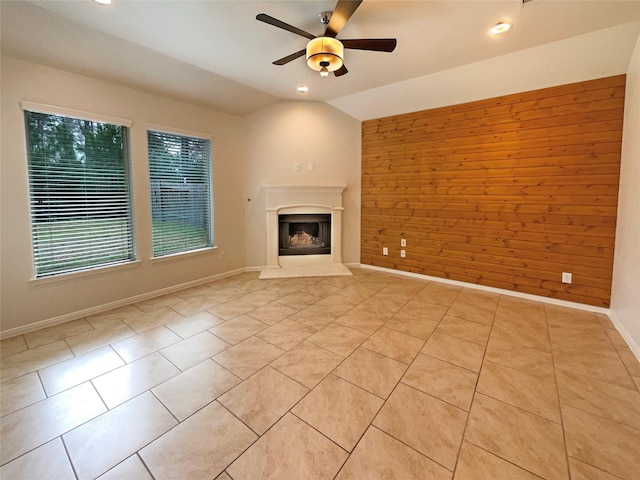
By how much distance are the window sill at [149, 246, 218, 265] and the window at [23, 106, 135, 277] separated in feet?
1.09

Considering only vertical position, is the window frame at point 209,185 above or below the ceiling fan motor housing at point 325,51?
below

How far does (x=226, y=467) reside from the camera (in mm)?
1303

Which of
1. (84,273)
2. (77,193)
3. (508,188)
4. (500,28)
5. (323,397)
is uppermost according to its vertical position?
(500,28)

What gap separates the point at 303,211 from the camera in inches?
189

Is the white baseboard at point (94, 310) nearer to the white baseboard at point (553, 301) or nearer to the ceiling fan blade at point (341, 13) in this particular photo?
the white baseboard at point (553, 301)

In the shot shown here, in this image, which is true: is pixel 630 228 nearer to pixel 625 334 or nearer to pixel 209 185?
pixel 625 334

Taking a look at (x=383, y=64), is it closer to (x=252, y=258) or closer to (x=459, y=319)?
(x=459, y=319)

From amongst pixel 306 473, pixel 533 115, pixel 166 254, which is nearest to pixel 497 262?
pixel 533 115

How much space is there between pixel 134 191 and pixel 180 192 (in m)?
0.62

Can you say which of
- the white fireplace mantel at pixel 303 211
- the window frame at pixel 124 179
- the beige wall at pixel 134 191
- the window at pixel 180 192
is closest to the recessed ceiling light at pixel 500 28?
the white fireplace mantel at pixel 303 211

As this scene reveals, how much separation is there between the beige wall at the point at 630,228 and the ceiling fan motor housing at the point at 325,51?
2.65 meters

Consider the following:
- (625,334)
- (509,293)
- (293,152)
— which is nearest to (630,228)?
(625,334)

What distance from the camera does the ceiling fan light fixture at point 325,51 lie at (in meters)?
2.23

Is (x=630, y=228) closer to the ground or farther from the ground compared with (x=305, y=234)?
farther from the ground
